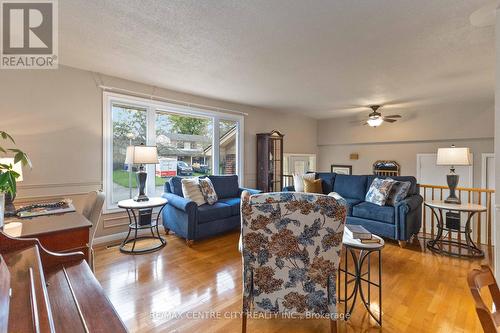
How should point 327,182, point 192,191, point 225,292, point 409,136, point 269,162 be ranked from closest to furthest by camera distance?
point 225,292 → point 192,191 → point 327,182 → point 269,162 → point 409,136

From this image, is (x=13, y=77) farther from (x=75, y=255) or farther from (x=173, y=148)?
(x=75, y=255)

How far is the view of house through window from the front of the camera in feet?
11.8

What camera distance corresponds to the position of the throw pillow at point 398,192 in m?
3.58

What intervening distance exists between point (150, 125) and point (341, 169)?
206 inches

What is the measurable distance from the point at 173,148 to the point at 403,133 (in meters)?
5.26

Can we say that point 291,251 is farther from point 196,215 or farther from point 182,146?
point 182,146

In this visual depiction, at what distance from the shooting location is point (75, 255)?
119 cm

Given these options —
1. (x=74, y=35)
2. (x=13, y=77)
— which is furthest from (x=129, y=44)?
(x=13, y=77)

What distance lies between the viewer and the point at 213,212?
3537mm

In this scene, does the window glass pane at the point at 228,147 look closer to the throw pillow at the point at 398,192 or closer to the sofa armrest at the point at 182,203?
the sofa armrest at the point at 182,203

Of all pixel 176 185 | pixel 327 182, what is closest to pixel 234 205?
pixel 176 185

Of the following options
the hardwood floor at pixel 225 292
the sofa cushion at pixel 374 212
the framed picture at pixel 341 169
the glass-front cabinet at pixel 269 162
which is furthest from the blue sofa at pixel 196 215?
the framed picture at pixel 341 169

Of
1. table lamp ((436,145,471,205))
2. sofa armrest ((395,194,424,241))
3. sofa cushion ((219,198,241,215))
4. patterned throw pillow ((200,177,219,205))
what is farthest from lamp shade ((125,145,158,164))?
table lamp ((436,145,471,205))

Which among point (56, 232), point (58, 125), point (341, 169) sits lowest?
point (56, 232)
